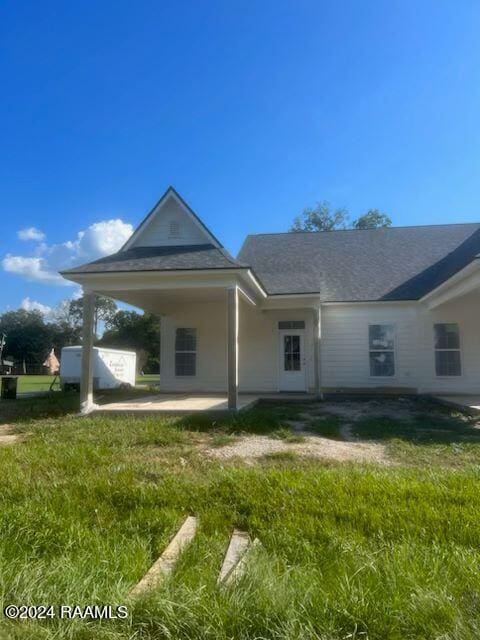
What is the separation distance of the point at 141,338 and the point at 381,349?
36.7 m

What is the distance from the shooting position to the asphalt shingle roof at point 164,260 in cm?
1029

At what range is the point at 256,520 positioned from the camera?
12.2 ft

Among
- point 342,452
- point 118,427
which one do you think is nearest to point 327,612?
point 342,452

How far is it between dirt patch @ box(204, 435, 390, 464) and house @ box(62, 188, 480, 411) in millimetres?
5034

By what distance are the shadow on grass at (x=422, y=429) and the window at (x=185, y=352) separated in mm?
7713

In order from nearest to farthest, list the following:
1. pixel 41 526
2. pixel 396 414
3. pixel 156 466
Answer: pixel 41 526 < pixel 156 466 < pixel 396 414

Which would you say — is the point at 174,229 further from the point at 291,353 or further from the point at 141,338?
the point at 141,338

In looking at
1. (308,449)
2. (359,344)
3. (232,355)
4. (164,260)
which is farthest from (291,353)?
(308,449)

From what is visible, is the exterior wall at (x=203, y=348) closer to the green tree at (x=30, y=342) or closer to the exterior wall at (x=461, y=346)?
the exterior wall at (x=461, y=346)

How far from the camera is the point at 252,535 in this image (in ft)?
11.5

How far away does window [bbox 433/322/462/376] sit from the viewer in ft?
46.0

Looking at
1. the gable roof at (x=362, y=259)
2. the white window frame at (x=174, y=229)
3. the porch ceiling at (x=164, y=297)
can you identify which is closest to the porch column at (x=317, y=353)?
the gable roof at (x=362, y=259)

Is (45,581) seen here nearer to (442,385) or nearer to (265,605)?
(265,605)

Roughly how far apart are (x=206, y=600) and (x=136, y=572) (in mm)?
640
